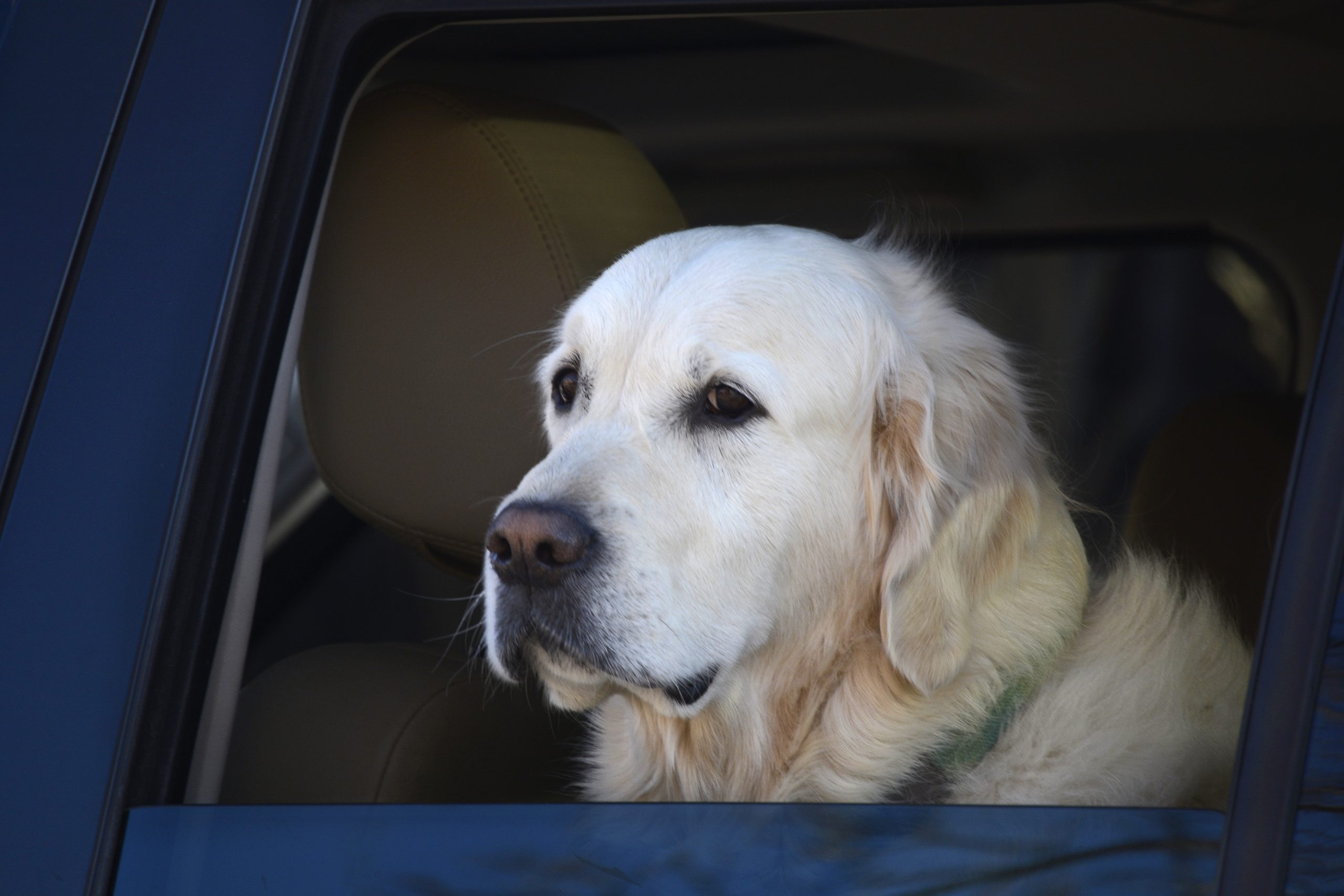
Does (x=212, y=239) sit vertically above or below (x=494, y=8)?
below

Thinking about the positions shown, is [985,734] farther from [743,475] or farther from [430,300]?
[430,300]

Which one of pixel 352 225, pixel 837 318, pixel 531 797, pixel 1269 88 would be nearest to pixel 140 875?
pixel 531 797

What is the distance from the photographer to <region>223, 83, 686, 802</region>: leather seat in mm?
1584

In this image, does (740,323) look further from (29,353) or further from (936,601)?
(29,353)

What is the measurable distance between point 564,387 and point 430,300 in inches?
11.6

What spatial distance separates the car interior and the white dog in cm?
17

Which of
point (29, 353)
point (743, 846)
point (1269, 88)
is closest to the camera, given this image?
point (743, 846)

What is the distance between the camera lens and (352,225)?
5.19 feet

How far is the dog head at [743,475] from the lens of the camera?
55.6 inches

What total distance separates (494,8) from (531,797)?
3.74ft

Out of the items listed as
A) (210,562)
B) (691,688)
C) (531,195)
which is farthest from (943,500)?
(210,562)

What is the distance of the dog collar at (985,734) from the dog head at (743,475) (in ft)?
0.24

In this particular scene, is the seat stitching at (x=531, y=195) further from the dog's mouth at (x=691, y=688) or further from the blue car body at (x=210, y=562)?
the dog's mouth at (x=691, y=688)

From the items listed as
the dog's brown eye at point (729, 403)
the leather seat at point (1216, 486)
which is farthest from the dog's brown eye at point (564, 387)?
the leather seat at point (1216, 486)
